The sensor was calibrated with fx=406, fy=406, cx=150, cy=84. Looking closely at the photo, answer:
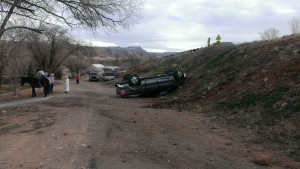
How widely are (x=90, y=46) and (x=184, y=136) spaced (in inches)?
2930

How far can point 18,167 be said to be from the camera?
7207mm

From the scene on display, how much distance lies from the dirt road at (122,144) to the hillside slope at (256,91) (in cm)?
76

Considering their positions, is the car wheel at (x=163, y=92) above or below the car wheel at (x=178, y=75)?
below

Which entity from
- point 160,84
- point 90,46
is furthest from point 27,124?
point 90,46

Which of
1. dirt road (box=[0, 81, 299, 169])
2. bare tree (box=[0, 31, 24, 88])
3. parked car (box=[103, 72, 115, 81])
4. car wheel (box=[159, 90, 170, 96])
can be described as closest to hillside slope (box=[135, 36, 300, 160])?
dirt road (box=[0, 81, 299, 169])

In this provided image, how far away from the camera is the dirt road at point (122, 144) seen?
24.6ft

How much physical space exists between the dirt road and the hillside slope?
76cm

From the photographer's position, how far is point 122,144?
29.5ft

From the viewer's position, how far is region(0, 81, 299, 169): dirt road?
7484mm

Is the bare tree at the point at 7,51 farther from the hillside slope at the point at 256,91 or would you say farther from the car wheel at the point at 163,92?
the hillside slope at the point at 256,91

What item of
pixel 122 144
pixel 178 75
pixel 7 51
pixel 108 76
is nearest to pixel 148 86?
pixel 178 75

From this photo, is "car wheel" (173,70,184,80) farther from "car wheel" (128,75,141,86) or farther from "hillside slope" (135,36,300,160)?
"car wheel" (128,75,141,86)

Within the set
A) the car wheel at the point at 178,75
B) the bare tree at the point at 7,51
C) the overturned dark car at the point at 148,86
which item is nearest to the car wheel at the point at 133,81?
the overturned dark car at the point at 148,86

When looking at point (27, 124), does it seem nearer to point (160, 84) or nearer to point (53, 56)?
point (160, 84)
